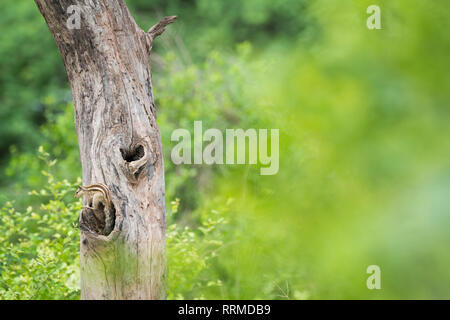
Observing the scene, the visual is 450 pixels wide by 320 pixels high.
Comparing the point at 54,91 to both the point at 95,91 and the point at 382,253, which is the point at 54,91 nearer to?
the point at 95,91

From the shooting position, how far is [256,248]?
3.37m

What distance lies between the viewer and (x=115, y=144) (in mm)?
2102

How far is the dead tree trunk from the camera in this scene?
201 centimetres

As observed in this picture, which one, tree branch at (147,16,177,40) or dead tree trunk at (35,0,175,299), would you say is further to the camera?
tree branch at (147,16,177,40)

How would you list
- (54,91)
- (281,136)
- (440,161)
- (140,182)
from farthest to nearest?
(54,91)
(140,182)
(281,136)
(440,161)

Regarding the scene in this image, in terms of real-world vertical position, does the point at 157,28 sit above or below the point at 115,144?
above

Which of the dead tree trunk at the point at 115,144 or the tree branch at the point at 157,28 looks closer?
the dead tree trunk at the point at 115,144

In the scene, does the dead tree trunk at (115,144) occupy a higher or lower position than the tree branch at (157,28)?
lower

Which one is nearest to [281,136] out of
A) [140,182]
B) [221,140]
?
[140,182]

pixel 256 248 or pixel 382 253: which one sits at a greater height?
pixel 256 248

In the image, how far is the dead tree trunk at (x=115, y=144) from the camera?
6.58 ft

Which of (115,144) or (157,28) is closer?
(115,144)

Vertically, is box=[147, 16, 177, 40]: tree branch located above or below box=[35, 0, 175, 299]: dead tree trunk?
above

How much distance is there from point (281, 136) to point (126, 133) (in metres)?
1.41
